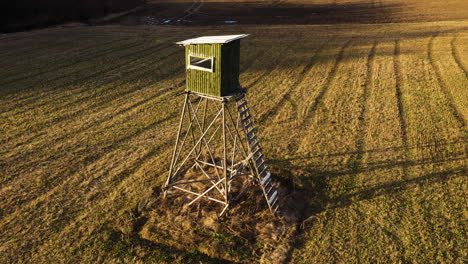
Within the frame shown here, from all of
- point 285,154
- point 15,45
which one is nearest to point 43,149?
point 285,154

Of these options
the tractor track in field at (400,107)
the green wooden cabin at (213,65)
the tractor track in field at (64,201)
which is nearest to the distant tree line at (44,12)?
the tractor track in field at (64,201)

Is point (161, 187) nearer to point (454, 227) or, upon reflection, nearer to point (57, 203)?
point (57, 203)

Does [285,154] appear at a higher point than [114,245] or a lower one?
higher

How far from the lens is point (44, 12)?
50500 mm

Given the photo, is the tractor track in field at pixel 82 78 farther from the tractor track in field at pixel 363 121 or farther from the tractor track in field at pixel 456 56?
the tractor track in field at pixel 456 56

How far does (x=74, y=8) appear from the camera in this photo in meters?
54.0

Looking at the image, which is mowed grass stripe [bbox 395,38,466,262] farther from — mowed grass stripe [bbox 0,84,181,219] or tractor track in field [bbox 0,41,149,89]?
tractor track in field [bbox 0,41,149,89]

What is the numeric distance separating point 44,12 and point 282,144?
161ft

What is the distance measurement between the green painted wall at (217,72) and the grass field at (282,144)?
4918 mm

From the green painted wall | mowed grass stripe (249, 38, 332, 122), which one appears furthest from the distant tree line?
the green painted wall

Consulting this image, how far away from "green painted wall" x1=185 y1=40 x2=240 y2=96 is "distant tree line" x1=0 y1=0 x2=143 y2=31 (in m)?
46.1

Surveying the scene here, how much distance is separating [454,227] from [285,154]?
24.0 ft

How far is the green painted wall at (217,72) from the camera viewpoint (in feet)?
37.2

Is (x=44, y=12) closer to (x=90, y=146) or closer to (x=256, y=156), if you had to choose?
(x=90, y=146)
